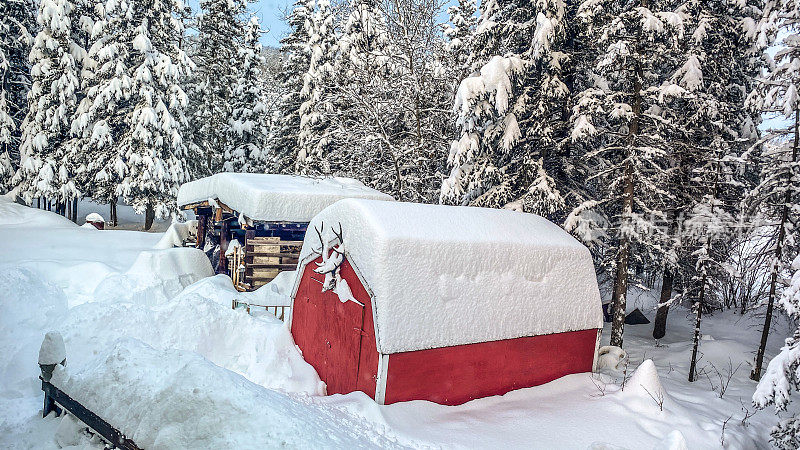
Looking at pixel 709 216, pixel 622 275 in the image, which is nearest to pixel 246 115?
pixel 622 275

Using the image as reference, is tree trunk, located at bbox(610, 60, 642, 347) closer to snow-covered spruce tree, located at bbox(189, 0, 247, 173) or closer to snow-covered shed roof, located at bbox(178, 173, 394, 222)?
snow-covered shed roof, located at bbox(178, 173, 394, 222)

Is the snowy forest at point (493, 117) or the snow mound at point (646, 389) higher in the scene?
the snowy forest at point (493, 117)

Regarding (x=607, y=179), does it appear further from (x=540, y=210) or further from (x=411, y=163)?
(x=411, y=163)

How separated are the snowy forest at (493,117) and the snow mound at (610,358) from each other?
104cm

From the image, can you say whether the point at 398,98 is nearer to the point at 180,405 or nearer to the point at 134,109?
the point at 134,109

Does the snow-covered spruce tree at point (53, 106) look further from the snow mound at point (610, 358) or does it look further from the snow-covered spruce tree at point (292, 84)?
the snow mound at point (610, 358)

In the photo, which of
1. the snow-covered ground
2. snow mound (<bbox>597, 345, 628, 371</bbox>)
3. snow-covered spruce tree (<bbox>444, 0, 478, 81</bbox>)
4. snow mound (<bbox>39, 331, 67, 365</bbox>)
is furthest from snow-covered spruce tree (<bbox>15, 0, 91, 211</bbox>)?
snow mound (<bbox>597, 345, 628, 371</bbox>)

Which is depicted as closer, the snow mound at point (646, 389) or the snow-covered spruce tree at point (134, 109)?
the snow mound at point (646, 389)

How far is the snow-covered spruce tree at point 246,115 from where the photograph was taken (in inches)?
1101

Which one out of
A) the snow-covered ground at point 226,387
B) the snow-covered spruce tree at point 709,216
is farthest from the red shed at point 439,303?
the snow-covered spruce tree at point 709,216

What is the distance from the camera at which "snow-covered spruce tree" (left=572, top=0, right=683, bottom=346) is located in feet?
38.8

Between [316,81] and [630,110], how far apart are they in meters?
16.3

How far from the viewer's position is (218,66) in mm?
28406

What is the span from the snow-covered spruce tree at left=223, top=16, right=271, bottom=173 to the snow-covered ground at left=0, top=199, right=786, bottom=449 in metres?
13.2
